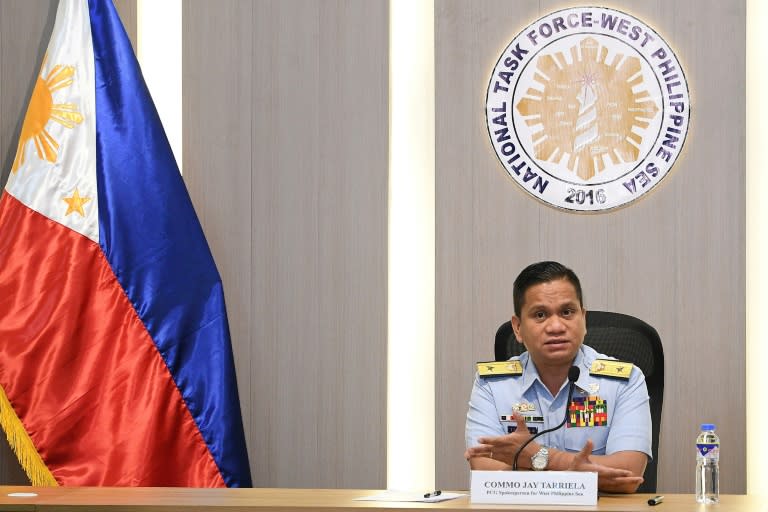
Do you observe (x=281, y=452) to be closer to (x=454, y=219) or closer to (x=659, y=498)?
(x=454, y=219)

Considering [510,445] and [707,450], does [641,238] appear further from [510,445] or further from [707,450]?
[510,445]

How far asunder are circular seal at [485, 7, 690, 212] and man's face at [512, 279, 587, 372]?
1.11 metres

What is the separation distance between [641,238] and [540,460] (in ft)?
4.95

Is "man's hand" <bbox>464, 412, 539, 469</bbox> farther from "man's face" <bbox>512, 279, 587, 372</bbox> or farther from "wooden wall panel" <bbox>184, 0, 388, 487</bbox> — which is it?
"wooden wall panel" <bbox>184, 0, 388, 487</bbox>

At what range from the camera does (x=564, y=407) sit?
2.67m

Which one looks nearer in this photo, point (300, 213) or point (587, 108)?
point (587, 108)

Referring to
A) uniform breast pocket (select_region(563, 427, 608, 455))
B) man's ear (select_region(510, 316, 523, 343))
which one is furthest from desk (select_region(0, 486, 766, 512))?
man's ear (select_region(510, 316, 523, 343))

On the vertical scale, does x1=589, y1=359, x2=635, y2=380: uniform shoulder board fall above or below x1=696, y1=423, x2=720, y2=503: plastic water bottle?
above

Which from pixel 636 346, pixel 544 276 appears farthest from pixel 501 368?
pixel 636 346

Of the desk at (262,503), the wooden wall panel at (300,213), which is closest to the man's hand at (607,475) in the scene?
the desk at (262,503)

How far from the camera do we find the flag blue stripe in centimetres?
350

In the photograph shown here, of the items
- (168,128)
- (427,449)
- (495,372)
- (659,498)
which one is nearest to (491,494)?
(659,498)

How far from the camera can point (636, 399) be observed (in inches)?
103

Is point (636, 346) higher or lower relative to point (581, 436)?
higher
